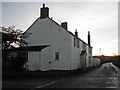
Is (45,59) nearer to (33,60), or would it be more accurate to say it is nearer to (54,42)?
(33,60)

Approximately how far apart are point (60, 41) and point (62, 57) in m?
2.74

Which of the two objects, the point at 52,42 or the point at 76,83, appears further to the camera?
the point at 52,42

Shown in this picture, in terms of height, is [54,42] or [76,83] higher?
[54,42]

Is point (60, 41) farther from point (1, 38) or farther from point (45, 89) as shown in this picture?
point (45, 89)

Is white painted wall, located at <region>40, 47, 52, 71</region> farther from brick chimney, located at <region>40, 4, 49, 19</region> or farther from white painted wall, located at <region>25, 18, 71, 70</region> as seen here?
brick chimney, located at <region>40, 4, 49, 19</region>

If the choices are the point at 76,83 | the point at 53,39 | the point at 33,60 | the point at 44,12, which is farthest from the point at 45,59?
the point at 76,83

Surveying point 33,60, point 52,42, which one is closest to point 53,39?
point 52,42

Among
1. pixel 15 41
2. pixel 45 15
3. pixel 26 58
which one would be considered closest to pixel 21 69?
pixel 26 58

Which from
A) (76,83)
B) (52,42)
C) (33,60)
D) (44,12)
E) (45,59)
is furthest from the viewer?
(44,12)

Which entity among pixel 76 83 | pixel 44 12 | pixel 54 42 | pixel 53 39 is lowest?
pixel 76 83

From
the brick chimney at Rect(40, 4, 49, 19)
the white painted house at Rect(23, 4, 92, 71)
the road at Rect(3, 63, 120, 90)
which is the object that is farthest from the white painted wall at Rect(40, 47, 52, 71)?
the road at Rect(3, 63, 120, 90)

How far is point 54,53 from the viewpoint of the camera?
42344mm

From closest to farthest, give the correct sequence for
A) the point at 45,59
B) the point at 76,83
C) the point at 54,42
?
1. the point at 76,83
2. the point at 45,59
3. the point at 54,42

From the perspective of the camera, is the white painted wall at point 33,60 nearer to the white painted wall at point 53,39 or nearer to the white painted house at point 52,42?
the white painted house at point 52,42
